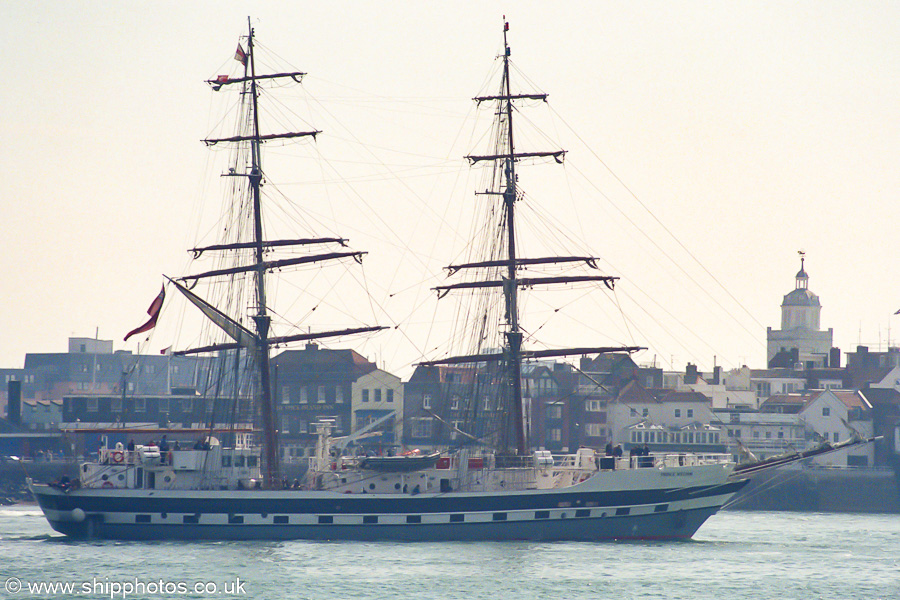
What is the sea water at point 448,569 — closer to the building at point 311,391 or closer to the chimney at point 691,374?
the building at point 311,391

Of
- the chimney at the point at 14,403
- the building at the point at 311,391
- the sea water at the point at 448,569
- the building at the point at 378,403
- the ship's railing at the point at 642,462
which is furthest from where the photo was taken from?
the chimney at the point at 14,403

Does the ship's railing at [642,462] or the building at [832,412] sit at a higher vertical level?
the building at [832,412]

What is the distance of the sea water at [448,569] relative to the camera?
177 ft

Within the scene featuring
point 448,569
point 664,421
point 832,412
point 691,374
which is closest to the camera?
point 448,569

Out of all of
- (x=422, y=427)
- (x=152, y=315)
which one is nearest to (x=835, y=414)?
(x=422, y=427)

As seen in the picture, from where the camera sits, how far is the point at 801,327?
18200 centimetres

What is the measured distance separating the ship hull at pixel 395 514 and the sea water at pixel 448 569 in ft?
3.86

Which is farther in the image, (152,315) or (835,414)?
(835,414)

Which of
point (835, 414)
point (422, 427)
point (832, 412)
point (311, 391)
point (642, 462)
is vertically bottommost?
point (642, 462)

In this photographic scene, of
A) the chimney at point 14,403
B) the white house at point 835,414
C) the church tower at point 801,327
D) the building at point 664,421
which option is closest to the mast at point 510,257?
the building at point 664,421

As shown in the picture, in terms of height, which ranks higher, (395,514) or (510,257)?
(510,257)

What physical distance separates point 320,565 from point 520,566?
8.68 meters

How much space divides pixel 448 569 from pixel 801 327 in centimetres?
13152

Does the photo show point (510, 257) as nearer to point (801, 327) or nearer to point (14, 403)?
point (14, 403)
